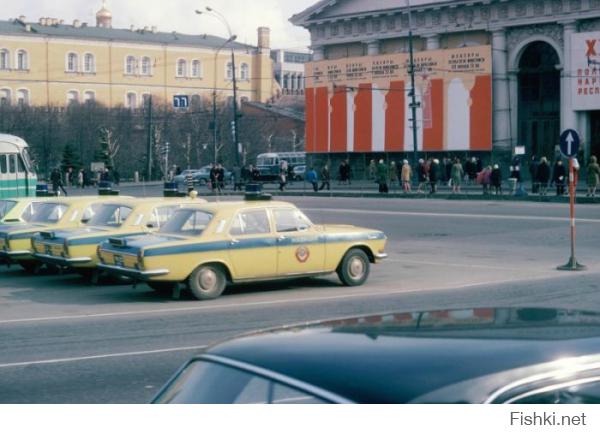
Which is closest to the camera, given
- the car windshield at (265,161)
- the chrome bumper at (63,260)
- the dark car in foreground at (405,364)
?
the dark car in foreground at (405,364)

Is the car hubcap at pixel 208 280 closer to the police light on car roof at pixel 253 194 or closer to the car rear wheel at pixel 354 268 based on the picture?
the police light on car roof at pixel 253 194

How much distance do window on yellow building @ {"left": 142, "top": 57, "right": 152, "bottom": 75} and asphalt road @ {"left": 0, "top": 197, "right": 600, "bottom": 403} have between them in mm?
87146

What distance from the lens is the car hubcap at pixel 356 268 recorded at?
1712cm

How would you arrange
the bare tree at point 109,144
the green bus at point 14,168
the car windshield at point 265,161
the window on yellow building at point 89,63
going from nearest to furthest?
the green bus at point 14,168 → the car windshield at point 265,161 → the bare tree at point 109,144 → the window on yellow building at point 89,63

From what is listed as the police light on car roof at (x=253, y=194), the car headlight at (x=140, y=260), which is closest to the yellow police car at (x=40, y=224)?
the police light on car roof at (x=253, y=194)

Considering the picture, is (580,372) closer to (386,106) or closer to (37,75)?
(386,106)

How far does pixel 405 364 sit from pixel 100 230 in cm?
1567

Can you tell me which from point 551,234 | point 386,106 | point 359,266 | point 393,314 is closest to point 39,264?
point 359,266

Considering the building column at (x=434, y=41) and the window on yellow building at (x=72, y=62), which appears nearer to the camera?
the building column at (x=434, y=41)

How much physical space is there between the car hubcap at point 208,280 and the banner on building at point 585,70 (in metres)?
43.4

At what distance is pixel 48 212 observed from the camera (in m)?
20.7

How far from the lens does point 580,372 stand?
140 inches

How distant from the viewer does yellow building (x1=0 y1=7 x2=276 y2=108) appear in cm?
10281
